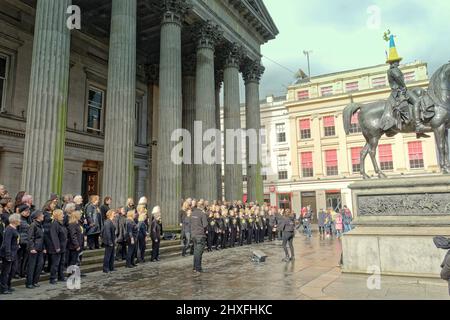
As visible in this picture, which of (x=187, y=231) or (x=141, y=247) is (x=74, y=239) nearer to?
(x=141, y=247)

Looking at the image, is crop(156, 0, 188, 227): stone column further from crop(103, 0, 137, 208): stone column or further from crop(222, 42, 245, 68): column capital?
crop(222, 42, 245, 68): column capital

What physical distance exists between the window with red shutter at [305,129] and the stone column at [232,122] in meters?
21.9

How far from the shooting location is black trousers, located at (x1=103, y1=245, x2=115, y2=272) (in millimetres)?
9688

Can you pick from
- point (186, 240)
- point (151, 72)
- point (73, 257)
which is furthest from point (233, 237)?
point (151, 72)

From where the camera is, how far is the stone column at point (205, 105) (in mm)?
19469

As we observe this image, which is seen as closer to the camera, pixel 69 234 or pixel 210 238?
pixel 69 234

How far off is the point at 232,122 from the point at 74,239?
51.5 feet

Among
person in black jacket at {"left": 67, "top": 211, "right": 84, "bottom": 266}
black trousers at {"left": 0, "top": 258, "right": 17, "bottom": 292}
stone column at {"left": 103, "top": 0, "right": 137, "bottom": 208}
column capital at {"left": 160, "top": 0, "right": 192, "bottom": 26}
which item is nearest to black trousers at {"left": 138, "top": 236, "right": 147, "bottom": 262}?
stone column at {"left": 103, "top": 0, "right": 137, "bottom": 208}

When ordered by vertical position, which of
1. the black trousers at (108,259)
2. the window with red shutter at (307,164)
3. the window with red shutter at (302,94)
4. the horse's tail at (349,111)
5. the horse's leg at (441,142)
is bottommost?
the black trousers at (108,259)

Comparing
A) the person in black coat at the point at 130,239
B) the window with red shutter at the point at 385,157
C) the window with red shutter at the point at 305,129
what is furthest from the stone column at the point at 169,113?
the window with red shutter at the point at 385,157

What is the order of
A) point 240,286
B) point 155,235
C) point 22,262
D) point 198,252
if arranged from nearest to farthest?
1. point 240,286
2. point 22,262
3. point 198,252
4. point 155,235

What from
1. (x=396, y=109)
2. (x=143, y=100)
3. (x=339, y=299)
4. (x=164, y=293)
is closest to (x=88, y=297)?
(x=164, y=293)

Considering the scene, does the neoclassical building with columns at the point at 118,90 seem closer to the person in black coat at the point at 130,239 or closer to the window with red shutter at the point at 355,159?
the person in black coat at the point at 130,239

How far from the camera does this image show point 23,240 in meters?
7.68
